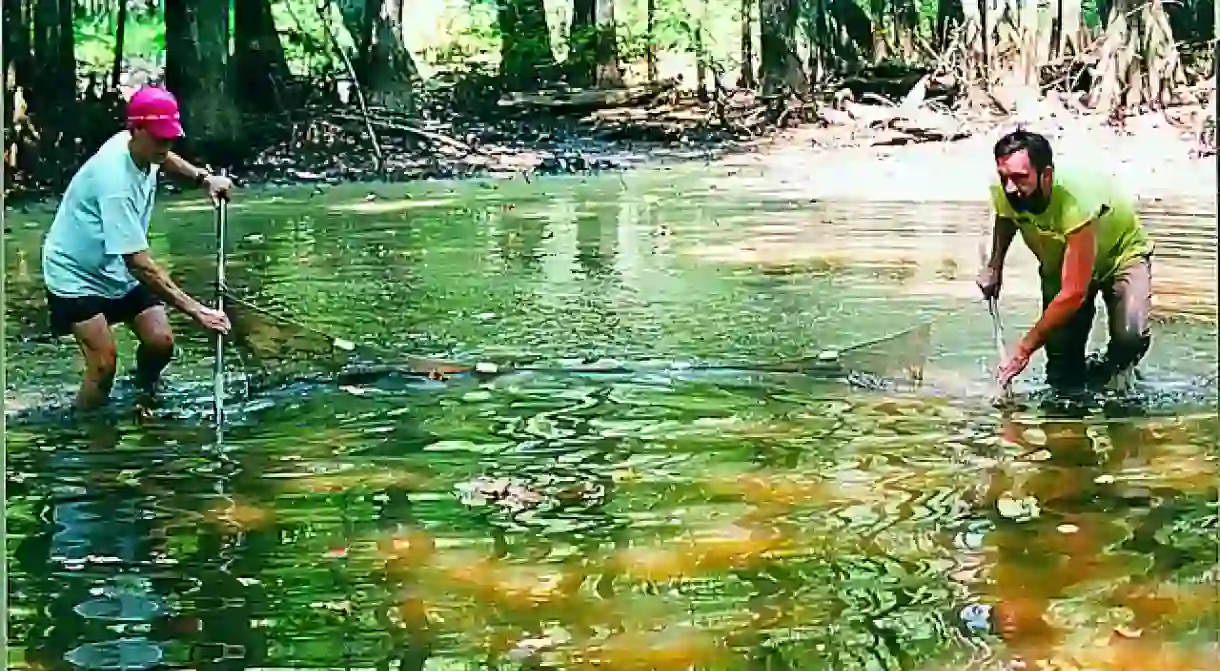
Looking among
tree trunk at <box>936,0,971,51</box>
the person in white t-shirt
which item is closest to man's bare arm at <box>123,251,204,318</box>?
the person in white t-shirt

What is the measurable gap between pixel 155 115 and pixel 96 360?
24.1 inches

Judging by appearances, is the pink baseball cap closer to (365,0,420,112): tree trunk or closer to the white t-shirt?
the white t-shirt

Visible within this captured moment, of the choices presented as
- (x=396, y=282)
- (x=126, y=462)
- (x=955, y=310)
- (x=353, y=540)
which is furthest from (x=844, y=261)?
(x=126, y=462)

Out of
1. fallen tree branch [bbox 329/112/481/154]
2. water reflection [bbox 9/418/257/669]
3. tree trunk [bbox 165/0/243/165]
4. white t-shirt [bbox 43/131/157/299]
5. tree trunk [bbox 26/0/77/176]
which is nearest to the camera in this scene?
water reflection [bbox 9/418/257/669]

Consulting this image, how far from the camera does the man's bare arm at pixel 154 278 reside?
3670mm

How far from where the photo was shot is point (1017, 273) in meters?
3.96

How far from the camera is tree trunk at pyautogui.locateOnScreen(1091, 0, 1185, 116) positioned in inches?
158

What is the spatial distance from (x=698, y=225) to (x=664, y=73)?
41 cm

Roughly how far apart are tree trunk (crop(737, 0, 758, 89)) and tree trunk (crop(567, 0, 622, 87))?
333 millimetres

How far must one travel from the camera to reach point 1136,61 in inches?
159

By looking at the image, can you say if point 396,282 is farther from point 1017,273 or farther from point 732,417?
point 1017,273

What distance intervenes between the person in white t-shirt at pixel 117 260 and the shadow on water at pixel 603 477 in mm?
65

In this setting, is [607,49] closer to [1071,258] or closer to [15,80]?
[1071,258]

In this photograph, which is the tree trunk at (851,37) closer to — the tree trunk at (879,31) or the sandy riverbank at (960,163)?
the tree trunk at (879,31)
